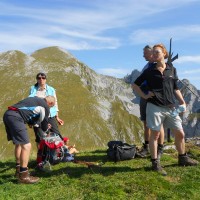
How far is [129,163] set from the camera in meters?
11.6

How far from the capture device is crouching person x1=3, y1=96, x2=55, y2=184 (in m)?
9.63

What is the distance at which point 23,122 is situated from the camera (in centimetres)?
978

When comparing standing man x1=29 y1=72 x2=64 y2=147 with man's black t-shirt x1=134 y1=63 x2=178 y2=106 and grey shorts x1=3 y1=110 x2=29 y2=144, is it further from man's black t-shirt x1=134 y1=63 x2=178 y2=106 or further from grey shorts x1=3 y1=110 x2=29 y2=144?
man's black t-shirt x1=134 y1=63 x2=178 y2=106

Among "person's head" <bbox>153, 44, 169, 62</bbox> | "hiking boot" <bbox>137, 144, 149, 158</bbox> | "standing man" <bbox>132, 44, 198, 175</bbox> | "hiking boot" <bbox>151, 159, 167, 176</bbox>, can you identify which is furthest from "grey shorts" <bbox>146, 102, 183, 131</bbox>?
"hiking boot" <bbox>137, 144, 149, 158</bbox>

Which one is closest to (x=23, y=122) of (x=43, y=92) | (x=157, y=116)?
(x=43, y=92)

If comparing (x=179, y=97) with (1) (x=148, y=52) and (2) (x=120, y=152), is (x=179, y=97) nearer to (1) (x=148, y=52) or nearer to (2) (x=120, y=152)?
(1) (x=148, y=52)

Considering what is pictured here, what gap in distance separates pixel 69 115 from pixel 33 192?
150 meters

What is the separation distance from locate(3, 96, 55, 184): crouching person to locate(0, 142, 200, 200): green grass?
437 millimetres

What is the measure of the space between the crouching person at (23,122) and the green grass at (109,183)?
1.43 ft

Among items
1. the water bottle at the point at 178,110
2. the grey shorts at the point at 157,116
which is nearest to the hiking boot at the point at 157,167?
the grey shorts at the point at 157,116

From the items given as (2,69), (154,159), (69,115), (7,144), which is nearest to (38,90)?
(154,159)

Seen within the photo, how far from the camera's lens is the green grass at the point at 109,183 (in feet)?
27.8

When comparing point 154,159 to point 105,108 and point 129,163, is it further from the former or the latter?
point 105,108

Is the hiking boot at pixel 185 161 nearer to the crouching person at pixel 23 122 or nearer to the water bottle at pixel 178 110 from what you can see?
the water bottle at pixel 178 110
